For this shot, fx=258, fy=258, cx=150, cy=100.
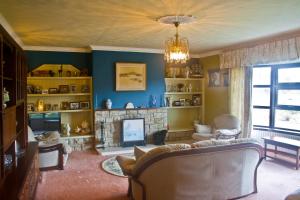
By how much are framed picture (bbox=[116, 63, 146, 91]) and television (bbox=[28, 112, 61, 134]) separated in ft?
5.43

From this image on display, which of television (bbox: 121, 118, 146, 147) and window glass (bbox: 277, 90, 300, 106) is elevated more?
window glass (bbox: 277, 90, 300, 106)

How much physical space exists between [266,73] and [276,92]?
49 cm

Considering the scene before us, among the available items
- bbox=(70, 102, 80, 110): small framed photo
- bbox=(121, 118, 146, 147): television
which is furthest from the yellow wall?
bbox=(70, 102, 80, 110): small framed photo

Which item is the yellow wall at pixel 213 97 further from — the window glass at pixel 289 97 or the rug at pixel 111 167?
the rug at pixel 111 167

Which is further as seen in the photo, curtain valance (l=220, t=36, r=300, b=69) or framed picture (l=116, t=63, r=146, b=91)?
framed picture (l=116, t=63, r=146, b=91)

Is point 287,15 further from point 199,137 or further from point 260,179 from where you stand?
point 199,137

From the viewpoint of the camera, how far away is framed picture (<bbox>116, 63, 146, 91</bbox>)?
6.39m

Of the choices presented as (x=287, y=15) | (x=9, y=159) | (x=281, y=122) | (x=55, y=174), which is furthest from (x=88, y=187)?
(x=281, y=122)

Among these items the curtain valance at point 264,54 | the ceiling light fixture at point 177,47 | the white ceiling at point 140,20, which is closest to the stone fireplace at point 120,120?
the white ceiling at point 140,20

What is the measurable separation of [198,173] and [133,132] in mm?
3584

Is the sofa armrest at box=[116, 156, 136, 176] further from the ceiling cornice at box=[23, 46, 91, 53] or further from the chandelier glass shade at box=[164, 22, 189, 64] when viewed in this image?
the ceiling cornice at box=[23, 46, 91, 53]

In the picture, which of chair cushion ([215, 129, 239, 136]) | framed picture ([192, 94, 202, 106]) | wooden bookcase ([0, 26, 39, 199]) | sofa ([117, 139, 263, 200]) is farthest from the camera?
framed picture ([192, 94, 202, 106])

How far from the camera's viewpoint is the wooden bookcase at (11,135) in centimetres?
223

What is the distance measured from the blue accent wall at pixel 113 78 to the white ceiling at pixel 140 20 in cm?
86
